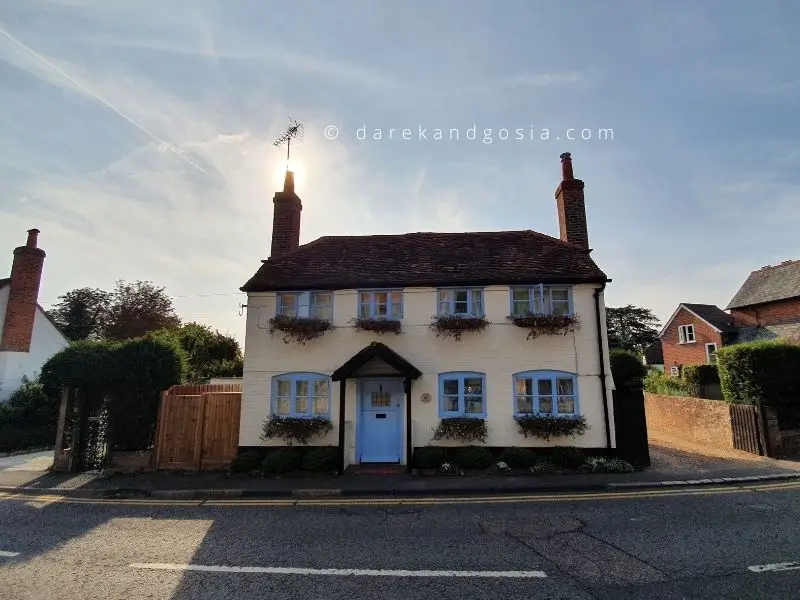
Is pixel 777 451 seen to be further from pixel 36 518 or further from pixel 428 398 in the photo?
pixel 36 518

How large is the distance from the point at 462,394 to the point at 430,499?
12.9 ft

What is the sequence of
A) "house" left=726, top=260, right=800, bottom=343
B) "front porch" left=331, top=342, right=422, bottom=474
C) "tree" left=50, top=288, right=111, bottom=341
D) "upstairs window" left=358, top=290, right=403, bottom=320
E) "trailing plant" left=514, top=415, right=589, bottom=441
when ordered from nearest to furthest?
"trailing plant" left=514, top=415, right=589, bottom=441 → "front porch" left=331, top=342, right=422, bottom=474 → "upstairs window" left=358, top=290, right=403, bottom=320 → "house" left=726, top=260, right=800, bottom=343 → "tree" left=50, top=288, right=111, bottom=341

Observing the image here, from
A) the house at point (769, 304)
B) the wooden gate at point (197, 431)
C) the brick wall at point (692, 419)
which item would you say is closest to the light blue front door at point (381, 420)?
the wooden gate at point (197, 431)

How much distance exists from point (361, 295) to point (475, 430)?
5.56 meters

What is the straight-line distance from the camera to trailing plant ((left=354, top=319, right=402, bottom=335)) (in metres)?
13.1

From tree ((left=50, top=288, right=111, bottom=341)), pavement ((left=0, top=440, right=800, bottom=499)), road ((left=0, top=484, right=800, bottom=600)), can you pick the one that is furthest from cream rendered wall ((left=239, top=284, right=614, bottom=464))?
tree ((left=50, top=288, right=111, bottom=341))

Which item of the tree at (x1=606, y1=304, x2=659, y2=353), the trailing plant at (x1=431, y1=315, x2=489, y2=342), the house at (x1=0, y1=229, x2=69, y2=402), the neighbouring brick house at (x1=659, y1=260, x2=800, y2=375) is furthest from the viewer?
the tree at (x1=606, y1=304, x2=659, y2=353)

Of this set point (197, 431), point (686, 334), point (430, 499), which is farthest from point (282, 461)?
point (686, 334)

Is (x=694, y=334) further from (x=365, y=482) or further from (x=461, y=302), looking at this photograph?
(x=365, y=482)

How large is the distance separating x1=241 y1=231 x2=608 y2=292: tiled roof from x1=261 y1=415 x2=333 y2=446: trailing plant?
4.23 meters

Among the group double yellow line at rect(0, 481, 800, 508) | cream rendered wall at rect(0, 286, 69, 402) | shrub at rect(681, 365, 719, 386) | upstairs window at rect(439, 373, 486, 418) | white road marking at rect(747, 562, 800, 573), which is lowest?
double yellow line at rect(0, 481, 800, 508)

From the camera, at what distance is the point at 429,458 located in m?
11.9

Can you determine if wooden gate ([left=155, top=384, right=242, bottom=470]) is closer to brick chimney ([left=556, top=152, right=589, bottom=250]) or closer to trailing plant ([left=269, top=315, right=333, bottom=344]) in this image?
trailing plant ([left=269, top=315, right=333, bottom=344])

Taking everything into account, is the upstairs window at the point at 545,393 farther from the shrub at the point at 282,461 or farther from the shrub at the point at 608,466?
the shrub at the point at 282,461
